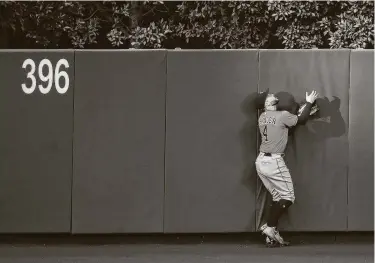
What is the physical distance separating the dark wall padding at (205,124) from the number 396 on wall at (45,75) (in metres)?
1.60

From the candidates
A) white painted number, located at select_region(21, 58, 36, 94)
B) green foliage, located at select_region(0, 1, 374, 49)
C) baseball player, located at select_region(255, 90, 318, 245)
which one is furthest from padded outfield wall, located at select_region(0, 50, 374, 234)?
green foliage, located at select_region(0, 1, 374, 49)

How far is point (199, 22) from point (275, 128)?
2.88 meters

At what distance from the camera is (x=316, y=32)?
9.77 m

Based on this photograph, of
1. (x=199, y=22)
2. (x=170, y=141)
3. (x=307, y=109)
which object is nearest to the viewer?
(x=307, y=109)

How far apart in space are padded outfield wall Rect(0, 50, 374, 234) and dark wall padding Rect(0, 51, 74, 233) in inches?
0.6

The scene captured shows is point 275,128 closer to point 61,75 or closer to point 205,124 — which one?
point 205,124

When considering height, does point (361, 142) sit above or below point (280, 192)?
above

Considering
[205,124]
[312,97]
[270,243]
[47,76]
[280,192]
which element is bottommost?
[270,243]

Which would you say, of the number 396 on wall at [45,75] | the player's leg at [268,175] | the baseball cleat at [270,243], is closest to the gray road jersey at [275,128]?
the player's leg at [268,175]

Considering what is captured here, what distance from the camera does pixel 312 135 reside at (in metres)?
8.52

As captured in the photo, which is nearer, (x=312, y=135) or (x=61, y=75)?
(x=61, y=75)

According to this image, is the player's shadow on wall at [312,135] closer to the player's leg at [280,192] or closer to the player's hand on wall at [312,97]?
the player's hand on wall at [312,97]

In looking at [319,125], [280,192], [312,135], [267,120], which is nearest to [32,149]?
[267,120]

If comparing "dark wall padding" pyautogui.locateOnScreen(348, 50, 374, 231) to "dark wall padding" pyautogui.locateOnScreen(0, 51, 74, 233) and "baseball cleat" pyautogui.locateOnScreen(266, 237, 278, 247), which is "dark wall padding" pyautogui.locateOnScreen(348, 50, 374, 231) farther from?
"dark wall padding" pyautogui.locateOnScreen(0, 51, 74, 233)
